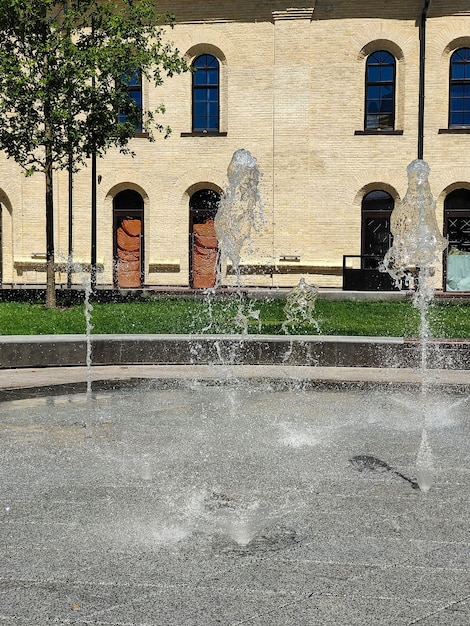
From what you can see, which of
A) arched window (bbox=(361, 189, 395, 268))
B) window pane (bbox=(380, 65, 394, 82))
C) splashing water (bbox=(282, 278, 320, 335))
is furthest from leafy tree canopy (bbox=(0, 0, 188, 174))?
arched window (bbox=(361, 189, 395, 268))

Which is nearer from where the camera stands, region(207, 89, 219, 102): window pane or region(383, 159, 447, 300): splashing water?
region(383, 159, 447, 300): splashing water

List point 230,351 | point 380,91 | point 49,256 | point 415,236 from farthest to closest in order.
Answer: point 415,236 < point 380,91 < point 49,256 < point 230,351

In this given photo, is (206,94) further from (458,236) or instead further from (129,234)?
(458,236)

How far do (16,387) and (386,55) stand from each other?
1874cm

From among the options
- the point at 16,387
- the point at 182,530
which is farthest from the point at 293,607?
the point at 16,387

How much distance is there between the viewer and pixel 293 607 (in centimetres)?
357

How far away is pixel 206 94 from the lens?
84.2 ft

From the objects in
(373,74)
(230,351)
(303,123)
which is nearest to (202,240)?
(303,123)

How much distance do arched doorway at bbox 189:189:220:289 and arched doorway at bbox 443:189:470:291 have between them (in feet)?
23.1

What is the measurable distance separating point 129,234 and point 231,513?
71.9 ft

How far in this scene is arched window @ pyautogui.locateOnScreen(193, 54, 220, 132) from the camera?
1005 inches

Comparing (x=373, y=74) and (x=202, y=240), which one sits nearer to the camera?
(x=373, y=74)

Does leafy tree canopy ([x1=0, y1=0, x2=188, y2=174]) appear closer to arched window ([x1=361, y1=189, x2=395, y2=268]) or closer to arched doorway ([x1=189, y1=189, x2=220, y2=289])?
arched doorway ([x1=189, y1=189, x2=220, y2=289])

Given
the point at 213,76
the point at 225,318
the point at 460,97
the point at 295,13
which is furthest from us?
the point at 213,76
